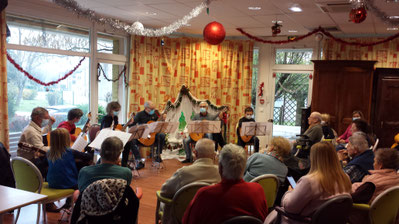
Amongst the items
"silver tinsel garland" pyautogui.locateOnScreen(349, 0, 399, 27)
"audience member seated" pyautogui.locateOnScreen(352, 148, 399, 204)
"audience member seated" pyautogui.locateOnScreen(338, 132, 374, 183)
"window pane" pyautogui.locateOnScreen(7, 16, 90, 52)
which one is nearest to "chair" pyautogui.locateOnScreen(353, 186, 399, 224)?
"audience member seated" pyautogui.locateOnScreen(352, 148, 399, 204)

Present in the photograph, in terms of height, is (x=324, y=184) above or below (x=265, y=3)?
below

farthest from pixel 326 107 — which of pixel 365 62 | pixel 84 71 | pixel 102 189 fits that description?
pixel 102 189

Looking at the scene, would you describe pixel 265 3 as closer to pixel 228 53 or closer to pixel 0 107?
pixel 228 53

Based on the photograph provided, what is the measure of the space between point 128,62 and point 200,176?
5.30m

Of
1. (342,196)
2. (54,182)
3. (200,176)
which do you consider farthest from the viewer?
(54,182)

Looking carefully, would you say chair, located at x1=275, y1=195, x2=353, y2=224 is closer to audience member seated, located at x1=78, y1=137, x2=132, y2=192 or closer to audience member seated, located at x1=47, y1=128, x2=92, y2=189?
audience member seated, located at x1=78, y1=137, x2=132, y2=192

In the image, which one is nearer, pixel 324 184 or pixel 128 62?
pixel 324 184

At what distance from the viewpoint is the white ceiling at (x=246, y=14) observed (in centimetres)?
512

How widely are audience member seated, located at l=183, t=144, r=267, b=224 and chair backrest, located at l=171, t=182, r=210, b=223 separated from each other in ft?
1.12

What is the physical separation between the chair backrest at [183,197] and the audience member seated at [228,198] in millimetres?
340

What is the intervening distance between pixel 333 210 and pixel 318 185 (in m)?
0.19

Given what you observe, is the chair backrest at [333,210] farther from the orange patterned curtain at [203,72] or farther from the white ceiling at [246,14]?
the orange patterned curtain at [203,72]

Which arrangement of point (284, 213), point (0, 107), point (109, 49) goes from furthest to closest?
point (109, 49) < point (0, 107) < point (284, 213)

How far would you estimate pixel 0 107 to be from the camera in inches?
194
